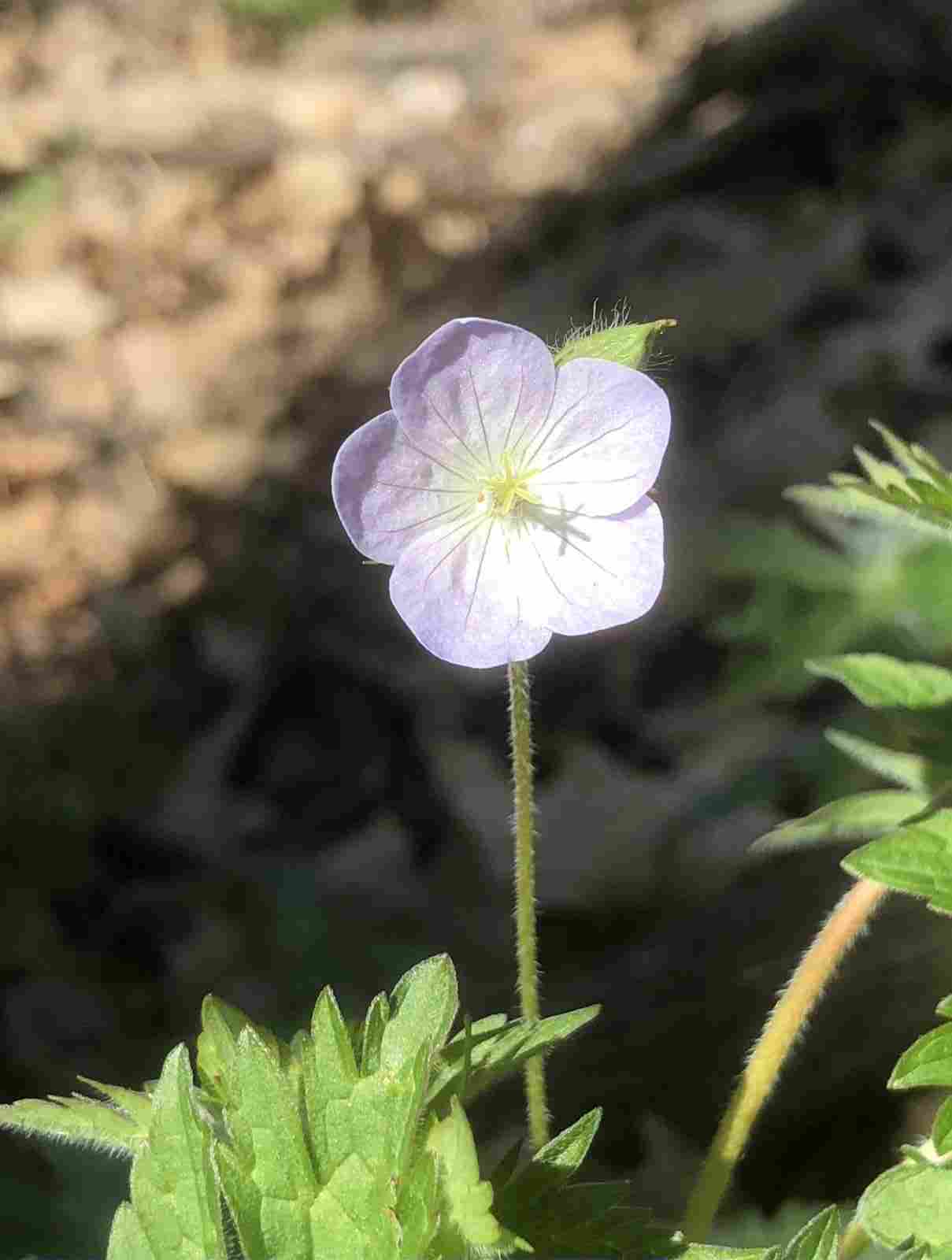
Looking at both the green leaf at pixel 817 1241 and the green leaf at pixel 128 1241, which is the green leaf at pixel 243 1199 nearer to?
the green leaf at pixel 128 1241

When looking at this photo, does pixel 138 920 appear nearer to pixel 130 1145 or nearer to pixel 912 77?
pixel 130 1145

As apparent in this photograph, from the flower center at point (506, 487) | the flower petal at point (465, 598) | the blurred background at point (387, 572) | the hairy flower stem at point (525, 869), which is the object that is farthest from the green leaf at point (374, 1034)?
the blurred background at point (387, 572)

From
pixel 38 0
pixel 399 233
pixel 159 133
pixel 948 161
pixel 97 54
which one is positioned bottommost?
pixel 948 161

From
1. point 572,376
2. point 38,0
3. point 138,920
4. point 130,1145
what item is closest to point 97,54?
point 38,0

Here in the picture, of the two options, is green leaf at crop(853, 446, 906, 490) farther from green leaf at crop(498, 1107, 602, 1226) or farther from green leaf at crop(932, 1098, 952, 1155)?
green leaf at crop(498, 1107, 602, 1226)

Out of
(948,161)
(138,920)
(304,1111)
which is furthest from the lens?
(948,161)

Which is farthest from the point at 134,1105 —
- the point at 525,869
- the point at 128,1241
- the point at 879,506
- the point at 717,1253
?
the point at 879,506
